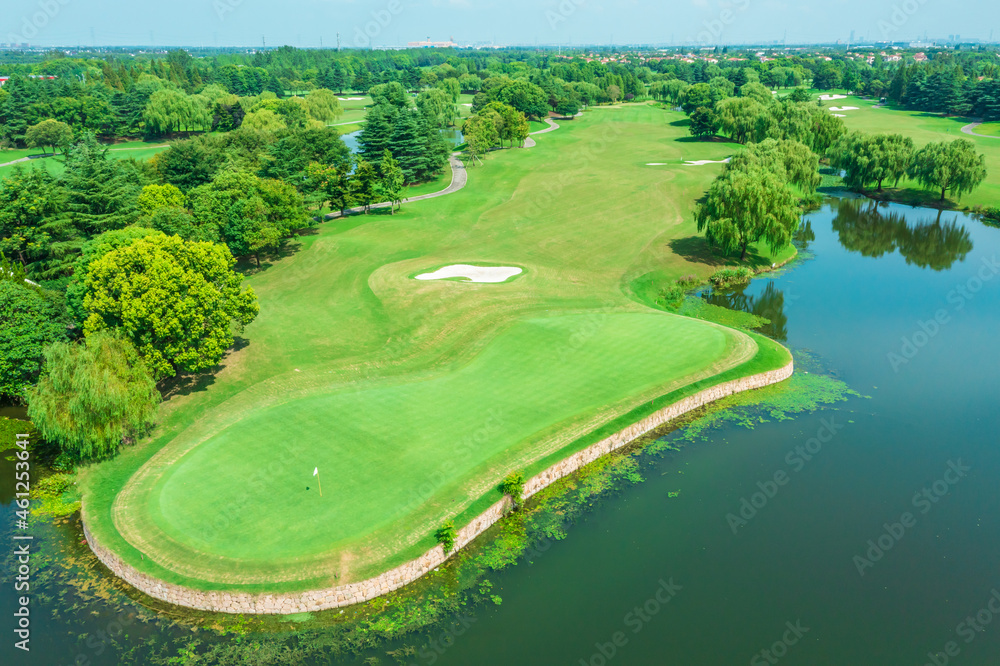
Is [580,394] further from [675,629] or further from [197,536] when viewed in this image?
[197,536]

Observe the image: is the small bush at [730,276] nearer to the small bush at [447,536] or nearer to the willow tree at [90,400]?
the small bush at [447,536]

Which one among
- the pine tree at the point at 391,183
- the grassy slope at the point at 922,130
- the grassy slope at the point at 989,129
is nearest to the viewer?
the pine tree at the point at 391,183

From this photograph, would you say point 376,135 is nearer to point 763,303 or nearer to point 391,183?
point 391,183

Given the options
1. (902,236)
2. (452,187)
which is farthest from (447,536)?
(452,187)

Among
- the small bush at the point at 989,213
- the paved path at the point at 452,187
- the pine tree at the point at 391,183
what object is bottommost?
the small bush at the point at 989,213

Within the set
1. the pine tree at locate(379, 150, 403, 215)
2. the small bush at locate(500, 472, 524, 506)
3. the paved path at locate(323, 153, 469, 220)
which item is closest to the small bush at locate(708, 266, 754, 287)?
the small bush at locate(500, 472, 524, 506)

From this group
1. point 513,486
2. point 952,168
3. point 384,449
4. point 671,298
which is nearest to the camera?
point 513,486

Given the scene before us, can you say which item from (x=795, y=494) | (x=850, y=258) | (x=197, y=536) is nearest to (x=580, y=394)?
(x=795, y=494)

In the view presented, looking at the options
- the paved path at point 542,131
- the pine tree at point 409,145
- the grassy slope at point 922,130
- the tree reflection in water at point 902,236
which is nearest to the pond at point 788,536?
the tree reflection in water at point 902,236
